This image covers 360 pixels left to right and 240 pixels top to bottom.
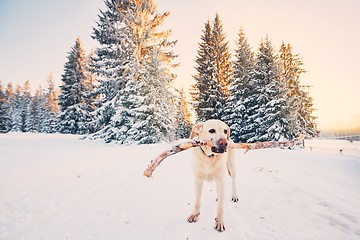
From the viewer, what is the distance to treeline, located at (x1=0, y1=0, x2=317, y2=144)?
16875mm

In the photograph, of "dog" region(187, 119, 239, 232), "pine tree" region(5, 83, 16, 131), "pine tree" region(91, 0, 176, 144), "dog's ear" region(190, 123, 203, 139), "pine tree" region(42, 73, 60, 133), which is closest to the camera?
"dog" region(187, 119, 239, 232)

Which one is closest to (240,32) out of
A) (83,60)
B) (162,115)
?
(162,115)

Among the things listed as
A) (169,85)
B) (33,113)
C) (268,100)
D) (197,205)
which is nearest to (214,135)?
(197,205)

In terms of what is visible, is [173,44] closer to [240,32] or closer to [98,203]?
[240,32]

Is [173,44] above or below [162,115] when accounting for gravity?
above

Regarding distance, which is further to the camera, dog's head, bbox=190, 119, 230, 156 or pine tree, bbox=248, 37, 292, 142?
pine tree, bbox=248, 37, 292, 142

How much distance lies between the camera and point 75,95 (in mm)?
28891

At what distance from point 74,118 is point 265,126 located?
25.5 metres

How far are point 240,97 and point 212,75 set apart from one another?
4548 millimetres

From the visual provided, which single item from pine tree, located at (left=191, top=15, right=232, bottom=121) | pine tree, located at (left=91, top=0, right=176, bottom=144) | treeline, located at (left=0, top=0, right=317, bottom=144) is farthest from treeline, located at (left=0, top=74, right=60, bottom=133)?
pine tree, located at (left=191, top=15, right=232, bottom=121)

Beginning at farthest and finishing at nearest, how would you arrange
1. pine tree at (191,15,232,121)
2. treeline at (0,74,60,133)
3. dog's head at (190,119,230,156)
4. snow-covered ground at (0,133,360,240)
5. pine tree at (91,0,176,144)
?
treeline at (0,74,60,133) < pine tree at (191,15,232,121) < pine tree at (91,0,176,144) < dog's head at (190,119,230,156) < snow-covered ground at (0,133,360,240)

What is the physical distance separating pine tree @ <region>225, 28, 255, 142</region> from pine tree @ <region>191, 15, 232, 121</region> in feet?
3.94

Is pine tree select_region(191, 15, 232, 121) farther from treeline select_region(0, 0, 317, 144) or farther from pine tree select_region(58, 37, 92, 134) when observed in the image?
pine tree select_region(58, 37, 92, 134)

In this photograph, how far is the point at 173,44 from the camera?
20.4 metres
